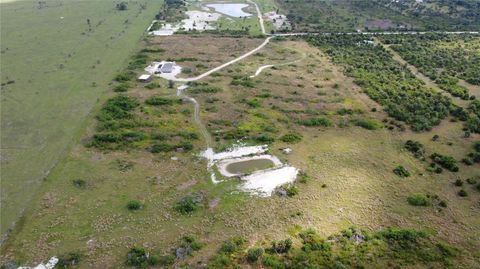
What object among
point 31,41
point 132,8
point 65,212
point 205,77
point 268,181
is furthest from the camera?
point 132,8

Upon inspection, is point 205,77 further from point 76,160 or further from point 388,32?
point 388,32

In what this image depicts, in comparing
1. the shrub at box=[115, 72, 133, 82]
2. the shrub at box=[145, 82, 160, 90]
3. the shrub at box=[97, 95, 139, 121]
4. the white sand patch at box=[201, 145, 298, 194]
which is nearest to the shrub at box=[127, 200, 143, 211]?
the white sand patch at box=[201, 145, 298, 194]

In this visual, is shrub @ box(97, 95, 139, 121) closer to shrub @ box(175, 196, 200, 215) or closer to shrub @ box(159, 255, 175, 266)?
shrub @ box(175, 196, 200, 215)

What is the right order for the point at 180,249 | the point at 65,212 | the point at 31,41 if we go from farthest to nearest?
1. the point at 31,41
2. the point at 65,212
3. the point at 180,249

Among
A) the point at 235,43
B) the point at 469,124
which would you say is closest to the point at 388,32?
the point at 235,43

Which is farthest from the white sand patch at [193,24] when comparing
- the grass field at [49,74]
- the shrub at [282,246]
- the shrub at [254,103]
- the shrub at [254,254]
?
the shrub at [254,254]

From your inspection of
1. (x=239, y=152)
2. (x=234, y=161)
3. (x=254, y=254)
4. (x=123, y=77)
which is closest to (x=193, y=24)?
(x=123, y=77)
